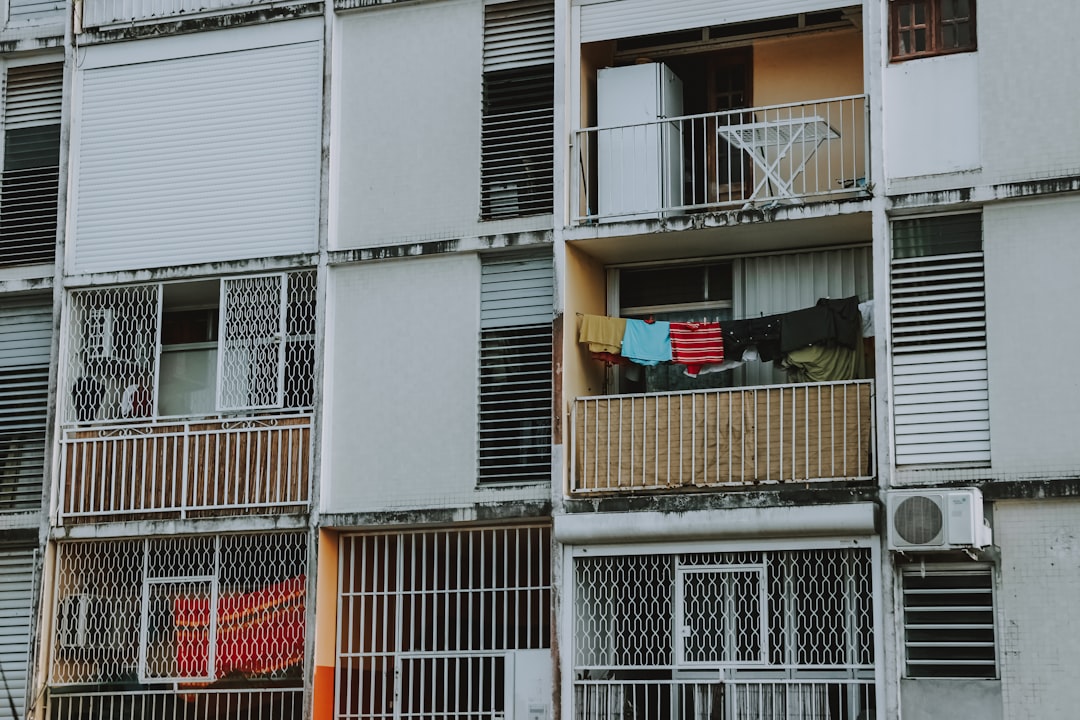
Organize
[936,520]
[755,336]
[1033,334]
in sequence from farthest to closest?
[755,336] → [1033,334] → [936,520]

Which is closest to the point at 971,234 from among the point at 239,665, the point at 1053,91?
the point at 1053,91

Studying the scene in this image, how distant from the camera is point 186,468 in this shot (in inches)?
709

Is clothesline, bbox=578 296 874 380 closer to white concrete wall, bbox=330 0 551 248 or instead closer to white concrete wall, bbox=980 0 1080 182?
white concrete wall, bbox=330 0 551 248

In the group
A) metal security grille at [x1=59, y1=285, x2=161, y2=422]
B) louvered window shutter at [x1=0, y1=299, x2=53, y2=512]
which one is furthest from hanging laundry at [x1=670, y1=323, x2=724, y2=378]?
louvered window shutter at [x1=0, y1=299, x2=53, y2=512]

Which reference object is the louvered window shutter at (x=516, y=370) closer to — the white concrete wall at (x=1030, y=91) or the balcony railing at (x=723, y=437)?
the balcony railing at (x=723, y=437)

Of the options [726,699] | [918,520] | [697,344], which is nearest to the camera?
[918,520]

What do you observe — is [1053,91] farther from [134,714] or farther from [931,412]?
[134,714]

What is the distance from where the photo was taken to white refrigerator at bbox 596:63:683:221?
57.6 ft

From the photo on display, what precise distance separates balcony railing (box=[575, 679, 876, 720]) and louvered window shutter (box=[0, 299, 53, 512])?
634 centimetres

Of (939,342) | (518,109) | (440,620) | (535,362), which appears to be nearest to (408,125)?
(518,109)

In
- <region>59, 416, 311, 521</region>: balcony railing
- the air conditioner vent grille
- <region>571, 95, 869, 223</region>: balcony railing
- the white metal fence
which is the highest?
<region>571, 95, 869, 223</region>: balcony railing

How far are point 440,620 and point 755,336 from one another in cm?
407

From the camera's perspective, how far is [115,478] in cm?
1820

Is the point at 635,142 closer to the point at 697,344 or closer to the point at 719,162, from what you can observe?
the point at 719,162
